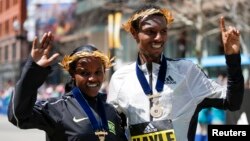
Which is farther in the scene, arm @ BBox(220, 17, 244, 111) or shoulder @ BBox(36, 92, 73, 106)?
arm @ BBox(220, 17, 244, 111)

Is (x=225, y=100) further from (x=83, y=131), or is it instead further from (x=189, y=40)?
(x=189, y=40)

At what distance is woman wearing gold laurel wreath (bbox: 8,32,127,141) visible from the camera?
3049 mm

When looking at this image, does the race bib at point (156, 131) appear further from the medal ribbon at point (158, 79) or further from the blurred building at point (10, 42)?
the blurred building at point (10, 42)

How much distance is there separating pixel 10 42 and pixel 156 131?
181ft

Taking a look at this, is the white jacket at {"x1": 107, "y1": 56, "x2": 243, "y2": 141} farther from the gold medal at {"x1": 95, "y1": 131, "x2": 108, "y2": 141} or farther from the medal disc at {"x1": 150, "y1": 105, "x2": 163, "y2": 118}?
the gold medal at {"x1": 95, "y1": 131, "x2": 108, "y2": 141}

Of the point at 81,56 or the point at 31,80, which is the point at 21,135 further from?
the point at 31,80

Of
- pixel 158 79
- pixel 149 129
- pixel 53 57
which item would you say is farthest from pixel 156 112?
pixel 53 57

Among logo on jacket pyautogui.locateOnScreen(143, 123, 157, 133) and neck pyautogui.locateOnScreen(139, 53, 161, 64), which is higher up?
neck pyautogui.locateOnScreen(139, 53, 161, 64)

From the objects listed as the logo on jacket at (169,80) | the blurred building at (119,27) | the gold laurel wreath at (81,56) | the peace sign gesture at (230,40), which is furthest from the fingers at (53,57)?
the blurred building at (119,27)

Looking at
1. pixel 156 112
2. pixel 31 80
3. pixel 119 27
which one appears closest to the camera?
pixel 31 80

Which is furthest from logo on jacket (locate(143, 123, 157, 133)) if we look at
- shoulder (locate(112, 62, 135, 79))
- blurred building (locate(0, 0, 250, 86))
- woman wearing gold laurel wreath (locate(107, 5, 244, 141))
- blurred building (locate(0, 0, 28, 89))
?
blurred building (locate(0, 0, 28, 89))

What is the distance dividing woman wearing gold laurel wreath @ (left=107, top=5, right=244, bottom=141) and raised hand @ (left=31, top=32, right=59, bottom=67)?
0.83 m

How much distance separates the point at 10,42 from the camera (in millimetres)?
57375

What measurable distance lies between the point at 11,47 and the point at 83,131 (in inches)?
2164
